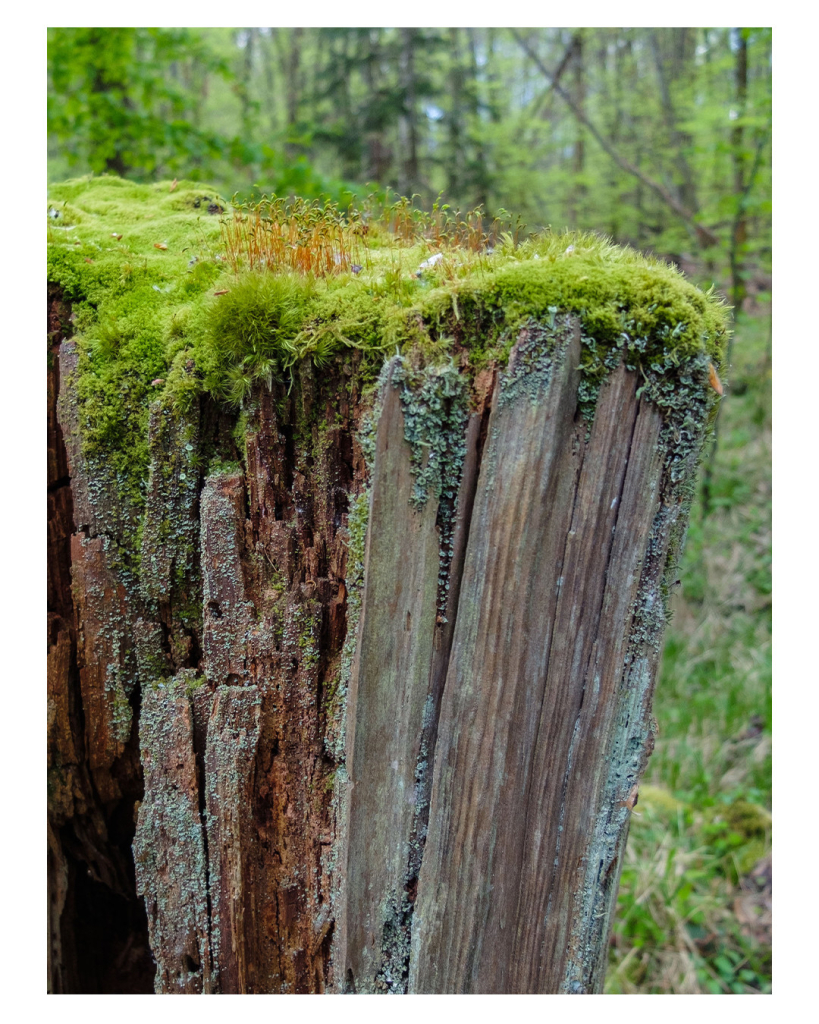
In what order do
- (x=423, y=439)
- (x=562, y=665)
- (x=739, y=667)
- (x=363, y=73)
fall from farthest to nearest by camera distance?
(x=363, y=73) → (x=739, y=667) → (x=562, y=665) → (x=423, y=439)

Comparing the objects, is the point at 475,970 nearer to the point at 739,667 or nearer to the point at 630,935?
the point at 630,935

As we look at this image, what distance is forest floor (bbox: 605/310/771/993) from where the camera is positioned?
385cm

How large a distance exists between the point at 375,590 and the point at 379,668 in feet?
0.74

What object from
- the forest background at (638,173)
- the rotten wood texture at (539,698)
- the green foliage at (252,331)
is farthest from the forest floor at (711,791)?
the green foliage at (252,331)

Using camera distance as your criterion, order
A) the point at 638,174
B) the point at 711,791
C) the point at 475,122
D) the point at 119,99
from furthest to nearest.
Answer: the point at 475,122 → the point at 638,174 → the point at 119,99 → the point at 711,791

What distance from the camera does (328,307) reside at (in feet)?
5.80

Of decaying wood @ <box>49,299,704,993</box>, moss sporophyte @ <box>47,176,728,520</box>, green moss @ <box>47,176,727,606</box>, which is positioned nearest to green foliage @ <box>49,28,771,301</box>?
moss sporophyte @ <box>47,176,728,520</box>

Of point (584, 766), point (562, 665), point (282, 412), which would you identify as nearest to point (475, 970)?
point (584, 766)

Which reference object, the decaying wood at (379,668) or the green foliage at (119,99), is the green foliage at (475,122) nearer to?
the green foliage at (119,99)

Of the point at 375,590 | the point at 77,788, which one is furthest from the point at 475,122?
the point at 77,788

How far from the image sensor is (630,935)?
157 inches

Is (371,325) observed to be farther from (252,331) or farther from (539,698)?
(539,698)

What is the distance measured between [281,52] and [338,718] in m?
13.8

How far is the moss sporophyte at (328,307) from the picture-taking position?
1628 millimetres
